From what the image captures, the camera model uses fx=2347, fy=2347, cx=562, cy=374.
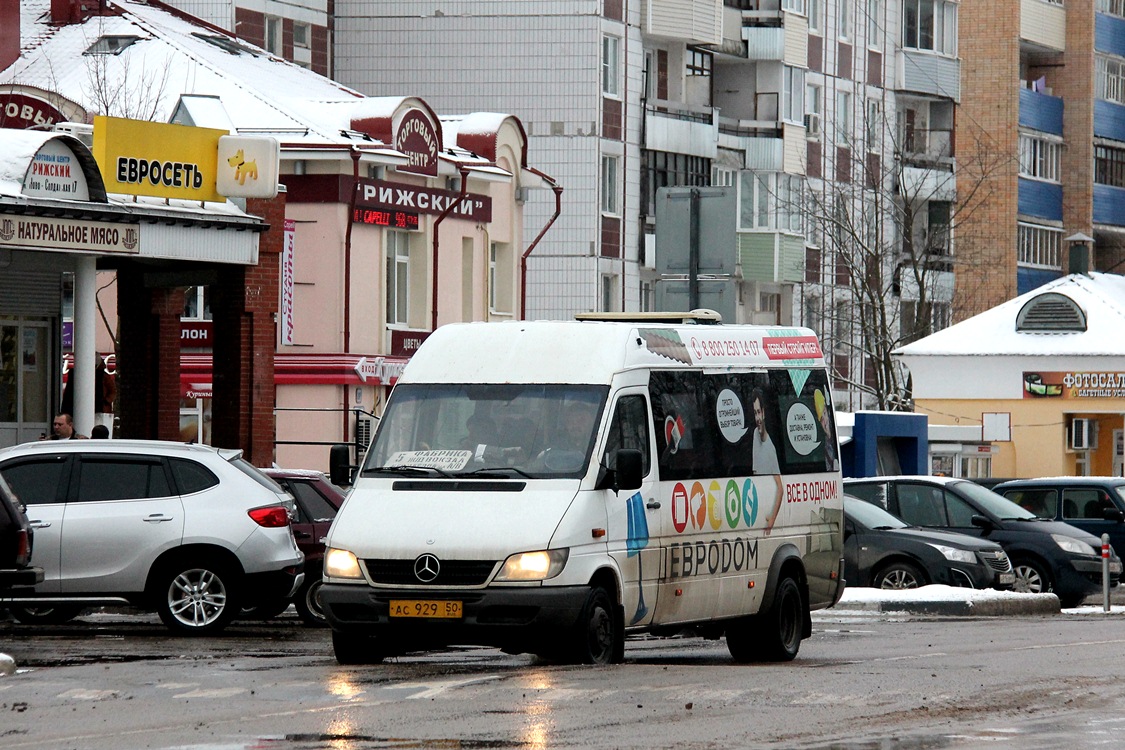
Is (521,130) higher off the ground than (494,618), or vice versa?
(521,130)

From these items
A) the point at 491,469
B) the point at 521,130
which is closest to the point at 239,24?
the point at 521,130

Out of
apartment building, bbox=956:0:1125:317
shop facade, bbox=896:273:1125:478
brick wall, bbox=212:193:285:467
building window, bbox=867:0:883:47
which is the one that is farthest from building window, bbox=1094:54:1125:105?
brick wall, bbox=212:193:285:467

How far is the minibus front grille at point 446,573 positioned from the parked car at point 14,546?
3059 millimetres

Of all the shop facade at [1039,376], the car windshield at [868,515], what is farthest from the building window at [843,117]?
the car windshield at [868,515]

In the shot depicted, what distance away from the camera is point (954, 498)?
1111 inches

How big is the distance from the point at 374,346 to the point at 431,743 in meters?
31.5

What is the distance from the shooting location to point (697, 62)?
5928 centimetres

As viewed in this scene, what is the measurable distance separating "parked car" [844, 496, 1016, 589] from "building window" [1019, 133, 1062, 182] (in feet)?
159

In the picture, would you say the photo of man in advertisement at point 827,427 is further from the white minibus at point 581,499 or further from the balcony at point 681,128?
the balcony at point 681,128

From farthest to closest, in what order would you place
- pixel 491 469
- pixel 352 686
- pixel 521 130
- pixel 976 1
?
pixel 976 1 < pixel 521 130 < pixel 491 469 < pixel 352 686

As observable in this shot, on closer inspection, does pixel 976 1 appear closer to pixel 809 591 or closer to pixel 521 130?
pixel 521 130

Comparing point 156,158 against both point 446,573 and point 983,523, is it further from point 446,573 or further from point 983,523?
point 446,573

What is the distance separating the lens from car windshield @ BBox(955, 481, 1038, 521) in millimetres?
28297

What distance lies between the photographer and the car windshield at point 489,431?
15.1 meters
